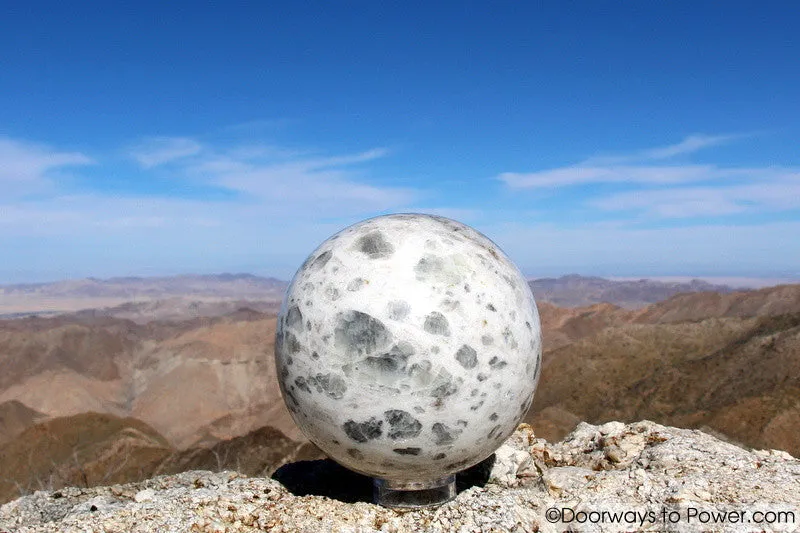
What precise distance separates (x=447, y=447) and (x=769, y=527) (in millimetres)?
3098

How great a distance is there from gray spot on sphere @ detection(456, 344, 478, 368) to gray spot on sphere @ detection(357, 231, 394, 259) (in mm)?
1167

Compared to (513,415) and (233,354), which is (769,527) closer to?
(513,415)

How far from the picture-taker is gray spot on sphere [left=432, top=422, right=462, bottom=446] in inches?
241

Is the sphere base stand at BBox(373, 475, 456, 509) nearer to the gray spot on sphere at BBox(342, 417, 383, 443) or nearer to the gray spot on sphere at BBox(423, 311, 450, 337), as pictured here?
the gray spot on sphere at BBox(342, 417, 383, 443)

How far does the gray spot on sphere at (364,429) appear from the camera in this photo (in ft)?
20.1

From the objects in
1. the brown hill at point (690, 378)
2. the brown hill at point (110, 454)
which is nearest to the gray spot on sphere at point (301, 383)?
the brown hill at point (110, 454)

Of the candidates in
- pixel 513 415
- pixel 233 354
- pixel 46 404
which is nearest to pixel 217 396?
pixel 233 354

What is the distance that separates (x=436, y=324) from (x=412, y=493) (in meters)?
2.21

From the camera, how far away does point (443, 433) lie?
6164mm

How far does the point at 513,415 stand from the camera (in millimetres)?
6625

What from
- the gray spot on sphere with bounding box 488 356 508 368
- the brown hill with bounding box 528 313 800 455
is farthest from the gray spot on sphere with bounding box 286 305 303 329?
A: the brown hill with bounding box 528 313 800 455

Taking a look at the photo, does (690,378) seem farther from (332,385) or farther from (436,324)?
(332,385)

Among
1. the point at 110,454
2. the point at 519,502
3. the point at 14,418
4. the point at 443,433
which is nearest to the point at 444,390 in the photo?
the point at 443,433

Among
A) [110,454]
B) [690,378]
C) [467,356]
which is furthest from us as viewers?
[690,378]
